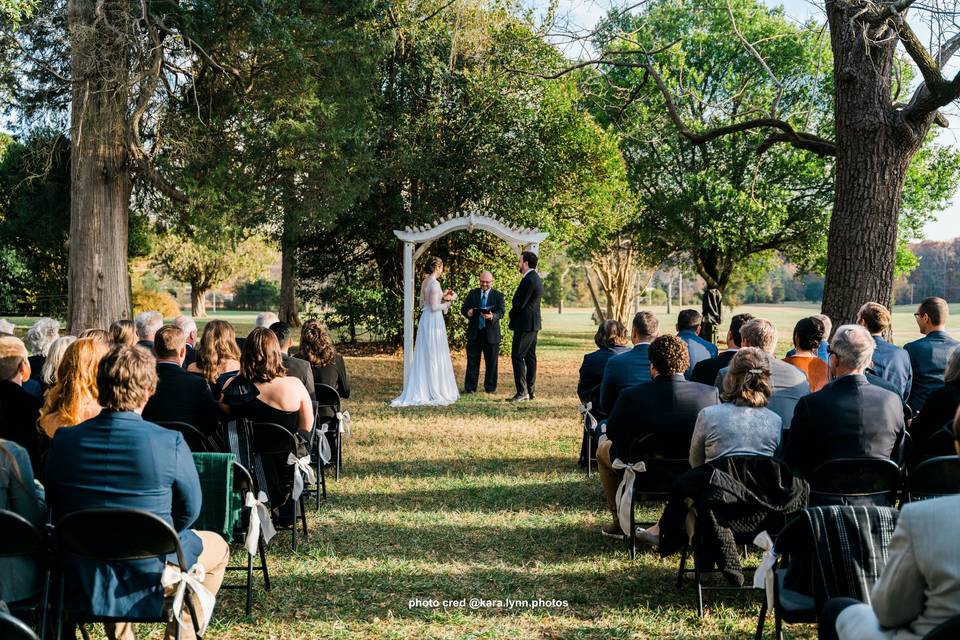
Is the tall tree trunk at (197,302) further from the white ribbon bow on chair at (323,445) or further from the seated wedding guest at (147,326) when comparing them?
the white ribbon bow on chair at (323,445)

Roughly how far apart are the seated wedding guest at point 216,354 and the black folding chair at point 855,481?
149 inches

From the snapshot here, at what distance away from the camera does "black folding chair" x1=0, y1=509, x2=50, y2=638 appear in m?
2.97

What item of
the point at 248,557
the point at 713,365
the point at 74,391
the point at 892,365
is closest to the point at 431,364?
the point at 713,365

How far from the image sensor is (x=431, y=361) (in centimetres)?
1207

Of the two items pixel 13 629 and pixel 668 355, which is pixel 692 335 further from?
pixel 13 629

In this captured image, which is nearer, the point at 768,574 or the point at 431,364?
the point at 768,574

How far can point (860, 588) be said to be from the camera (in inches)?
115

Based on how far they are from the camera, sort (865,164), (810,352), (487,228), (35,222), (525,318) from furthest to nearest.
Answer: (35,222), (487,228), (525,318), (865,164), (810,352)

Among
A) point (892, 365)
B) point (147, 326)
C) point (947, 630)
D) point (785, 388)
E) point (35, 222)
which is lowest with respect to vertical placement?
point (947, 630)

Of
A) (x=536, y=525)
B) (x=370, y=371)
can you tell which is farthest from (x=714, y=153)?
(x=536, y=525)

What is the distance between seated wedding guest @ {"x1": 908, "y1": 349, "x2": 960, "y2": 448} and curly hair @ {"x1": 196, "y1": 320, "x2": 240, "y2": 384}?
178 inches

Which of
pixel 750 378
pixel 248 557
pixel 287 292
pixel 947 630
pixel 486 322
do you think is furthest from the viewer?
pixel 287 292

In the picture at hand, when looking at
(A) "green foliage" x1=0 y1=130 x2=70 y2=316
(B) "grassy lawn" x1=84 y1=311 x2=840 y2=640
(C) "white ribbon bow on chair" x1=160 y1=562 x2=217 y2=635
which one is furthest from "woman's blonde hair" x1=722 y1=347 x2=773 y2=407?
(A) "green foliage" x1=0 y1=130 x2=70 y2=316

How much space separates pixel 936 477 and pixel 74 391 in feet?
14.2
